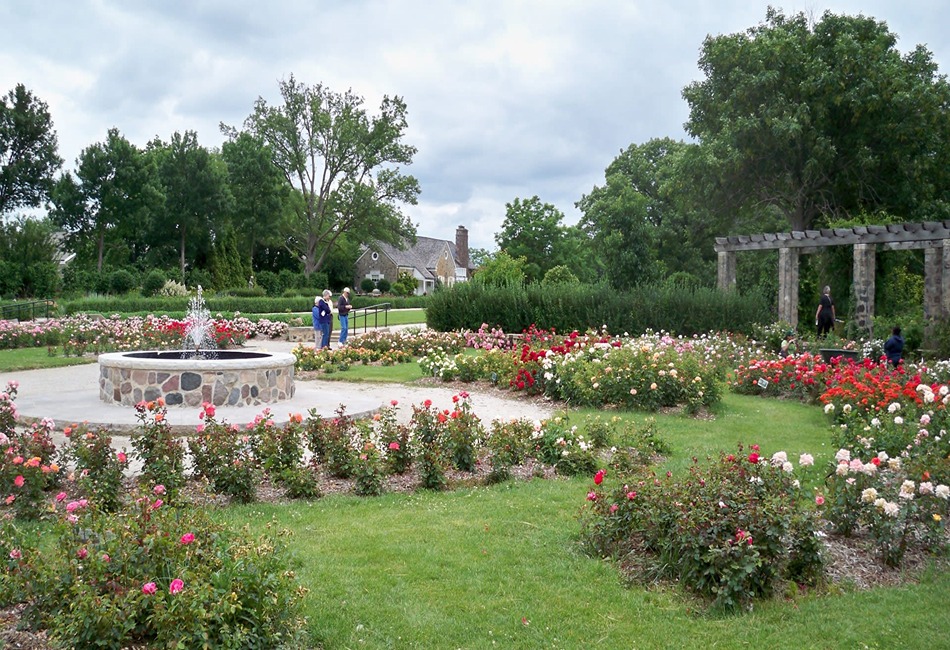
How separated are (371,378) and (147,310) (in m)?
17.6

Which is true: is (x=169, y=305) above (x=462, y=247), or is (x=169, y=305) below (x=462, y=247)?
below

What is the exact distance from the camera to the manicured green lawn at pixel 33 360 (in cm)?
1348

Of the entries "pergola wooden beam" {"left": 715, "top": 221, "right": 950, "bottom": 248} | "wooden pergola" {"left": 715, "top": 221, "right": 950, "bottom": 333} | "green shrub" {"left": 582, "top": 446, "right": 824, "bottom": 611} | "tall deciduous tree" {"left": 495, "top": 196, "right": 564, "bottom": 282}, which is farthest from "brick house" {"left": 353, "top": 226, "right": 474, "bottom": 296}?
"green shrub" {"left": 582, "top": 446, "right": 824, "bottom": 611}

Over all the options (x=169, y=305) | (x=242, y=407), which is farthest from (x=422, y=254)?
(x=242, y=407)

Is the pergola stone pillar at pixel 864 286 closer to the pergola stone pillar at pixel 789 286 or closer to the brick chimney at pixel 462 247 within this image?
the pergola stone pillar at pixel 789 286

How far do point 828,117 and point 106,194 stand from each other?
118 feet

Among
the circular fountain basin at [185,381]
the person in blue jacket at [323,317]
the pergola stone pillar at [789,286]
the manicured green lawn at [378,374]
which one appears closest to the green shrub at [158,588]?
the circular fountain basin at [185,381]

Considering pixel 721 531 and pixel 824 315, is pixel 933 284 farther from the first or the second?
pixel 721 531

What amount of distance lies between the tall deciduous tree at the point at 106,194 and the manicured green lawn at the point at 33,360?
2619 centimetres

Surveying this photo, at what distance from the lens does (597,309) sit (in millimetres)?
19328

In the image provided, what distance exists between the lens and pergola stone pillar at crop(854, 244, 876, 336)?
17.9m

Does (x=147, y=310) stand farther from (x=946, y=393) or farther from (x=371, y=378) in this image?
(x=946, y=393)

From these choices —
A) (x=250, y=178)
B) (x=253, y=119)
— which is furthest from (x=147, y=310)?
(x=253, y=119)

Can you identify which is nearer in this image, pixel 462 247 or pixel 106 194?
pixel 106 194
